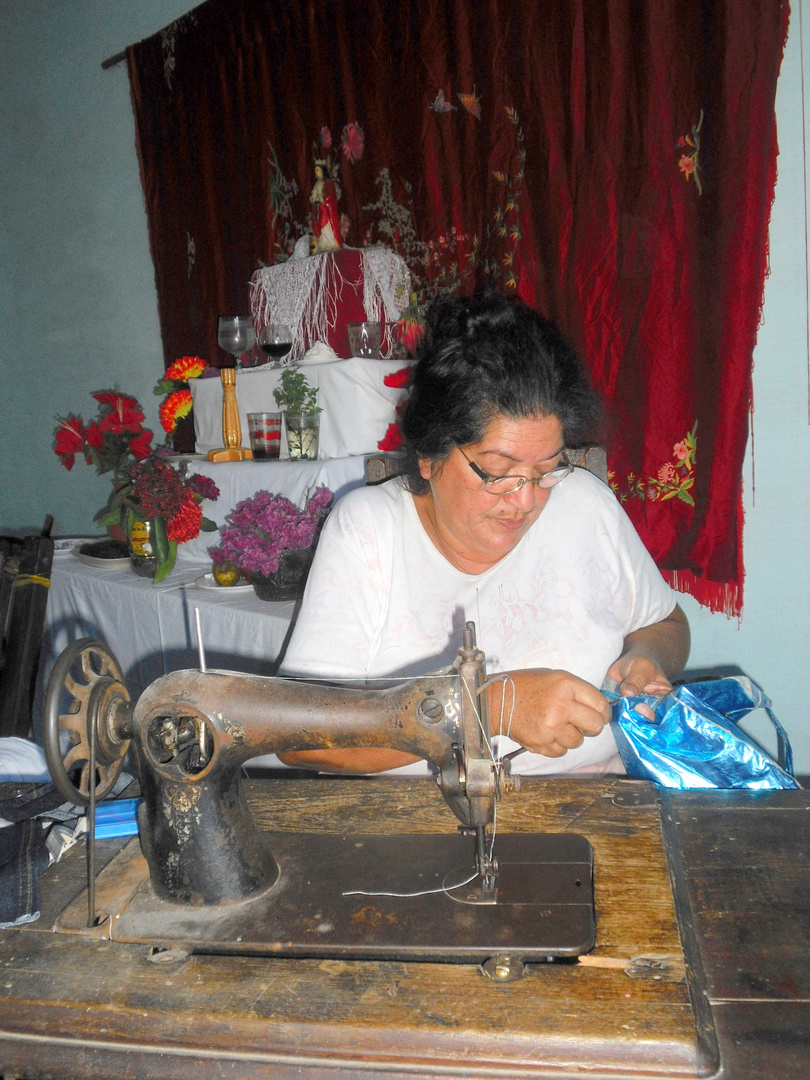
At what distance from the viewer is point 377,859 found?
970mm

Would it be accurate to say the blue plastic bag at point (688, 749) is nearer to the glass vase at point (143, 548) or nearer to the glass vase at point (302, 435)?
the glass vase at point (302, 435)

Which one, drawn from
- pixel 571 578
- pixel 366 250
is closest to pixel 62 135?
pixel 366 250

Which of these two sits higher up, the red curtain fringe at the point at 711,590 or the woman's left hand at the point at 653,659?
the woman's left hand at the point at 653,659

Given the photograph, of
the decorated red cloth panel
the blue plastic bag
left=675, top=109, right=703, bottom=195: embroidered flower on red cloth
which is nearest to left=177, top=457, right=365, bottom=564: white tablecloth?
the decorated red cloth panel

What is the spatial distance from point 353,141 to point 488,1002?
2.96 metres

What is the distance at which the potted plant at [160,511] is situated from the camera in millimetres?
2691

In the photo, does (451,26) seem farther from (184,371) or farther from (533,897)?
(533,897)

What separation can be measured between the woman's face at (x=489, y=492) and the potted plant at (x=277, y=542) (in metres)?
0.93

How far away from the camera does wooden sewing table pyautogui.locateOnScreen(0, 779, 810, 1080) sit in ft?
2.28

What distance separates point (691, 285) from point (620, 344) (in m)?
0.25

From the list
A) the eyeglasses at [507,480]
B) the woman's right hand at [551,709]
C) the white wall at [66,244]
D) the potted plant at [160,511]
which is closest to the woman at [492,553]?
the eyeglasses at [507,480]

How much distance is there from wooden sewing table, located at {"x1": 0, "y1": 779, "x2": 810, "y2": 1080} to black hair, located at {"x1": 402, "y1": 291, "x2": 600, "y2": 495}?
712mm

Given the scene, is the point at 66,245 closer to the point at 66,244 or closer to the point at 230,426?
the point at 66,244

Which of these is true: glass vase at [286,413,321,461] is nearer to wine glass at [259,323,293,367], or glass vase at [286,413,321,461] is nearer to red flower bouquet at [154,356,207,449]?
wine glass at [259,323,293,367]
